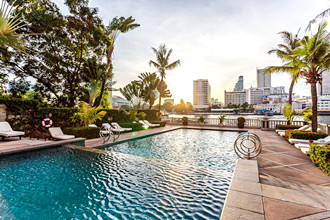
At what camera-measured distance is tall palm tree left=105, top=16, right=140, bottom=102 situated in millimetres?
13555

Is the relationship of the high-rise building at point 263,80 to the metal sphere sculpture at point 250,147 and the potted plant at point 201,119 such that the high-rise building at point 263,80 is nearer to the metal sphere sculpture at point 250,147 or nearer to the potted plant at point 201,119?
the potted plant at point 201,119

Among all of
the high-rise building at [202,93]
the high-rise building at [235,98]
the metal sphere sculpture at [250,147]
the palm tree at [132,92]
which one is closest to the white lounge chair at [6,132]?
the metal sphere sculpture at [250,147]

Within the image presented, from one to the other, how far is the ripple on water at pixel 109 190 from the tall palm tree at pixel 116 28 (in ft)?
36.8

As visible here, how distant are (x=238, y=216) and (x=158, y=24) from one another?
9.63 m

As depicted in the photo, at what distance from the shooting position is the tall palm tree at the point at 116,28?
44.5ft

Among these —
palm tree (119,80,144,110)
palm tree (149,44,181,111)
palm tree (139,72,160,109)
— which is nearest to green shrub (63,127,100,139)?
palm tree (119,80,144,110)

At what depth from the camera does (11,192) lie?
9.23ft

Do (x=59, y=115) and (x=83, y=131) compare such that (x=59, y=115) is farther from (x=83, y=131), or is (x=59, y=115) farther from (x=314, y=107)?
(x=314, y=107)

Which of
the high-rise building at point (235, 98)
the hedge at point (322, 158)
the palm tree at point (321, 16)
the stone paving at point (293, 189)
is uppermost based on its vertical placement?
the high-rise building at point (235, 98)

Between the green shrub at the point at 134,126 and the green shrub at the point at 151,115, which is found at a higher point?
the green shrub at the point at 151,115

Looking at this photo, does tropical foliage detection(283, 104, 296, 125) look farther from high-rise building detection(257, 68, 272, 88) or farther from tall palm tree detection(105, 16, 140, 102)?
high-rise building detection(257, 68, 272, 88)

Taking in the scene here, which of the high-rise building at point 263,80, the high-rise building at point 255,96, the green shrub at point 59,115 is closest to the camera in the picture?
the green shrub at point 59,115

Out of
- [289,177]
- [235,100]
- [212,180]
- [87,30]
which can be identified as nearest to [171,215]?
[212,180]

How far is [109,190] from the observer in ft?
9.66
